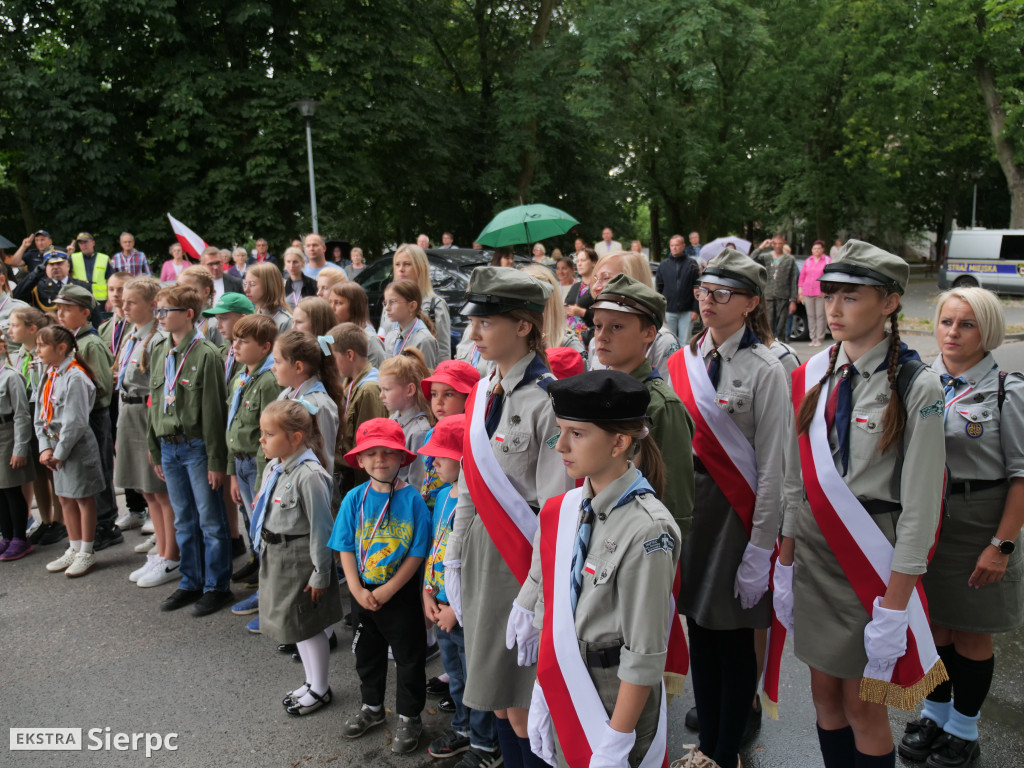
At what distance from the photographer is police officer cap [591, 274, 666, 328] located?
297 cm

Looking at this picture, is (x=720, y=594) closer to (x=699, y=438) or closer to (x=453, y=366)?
(x=699, y=438)

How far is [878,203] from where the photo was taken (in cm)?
3412

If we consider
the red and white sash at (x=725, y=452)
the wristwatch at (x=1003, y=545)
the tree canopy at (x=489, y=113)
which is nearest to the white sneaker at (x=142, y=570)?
the red and white sash at (x=725, y=452)

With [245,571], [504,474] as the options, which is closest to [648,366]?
[504,474]

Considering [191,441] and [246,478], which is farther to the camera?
[191,441]

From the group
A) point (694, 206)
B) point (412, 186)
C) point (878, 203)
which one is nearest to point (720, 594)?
point (412, 186)

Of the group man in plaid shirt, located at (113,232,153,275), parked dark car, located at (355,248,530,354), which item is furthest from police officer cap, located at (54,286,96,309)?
man in plaid shirt, located at (113,232,153,275)

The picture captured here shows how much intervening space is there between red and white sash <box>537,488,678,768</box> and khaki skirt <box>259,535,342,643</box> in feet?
6.75

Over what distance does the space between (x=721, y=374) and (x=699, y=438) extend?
0.27 meters

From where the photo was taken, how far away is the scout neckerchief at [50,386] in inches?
237

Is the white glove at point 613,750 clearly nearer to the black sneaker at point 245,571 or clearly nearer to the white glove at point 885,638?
the white glove at point 885,638

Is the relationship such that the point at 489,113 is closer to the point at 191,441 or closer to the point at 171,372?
the point at 171,372

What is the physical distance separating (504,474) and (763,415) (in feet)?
3.45

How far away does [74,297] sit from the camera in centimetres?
646
